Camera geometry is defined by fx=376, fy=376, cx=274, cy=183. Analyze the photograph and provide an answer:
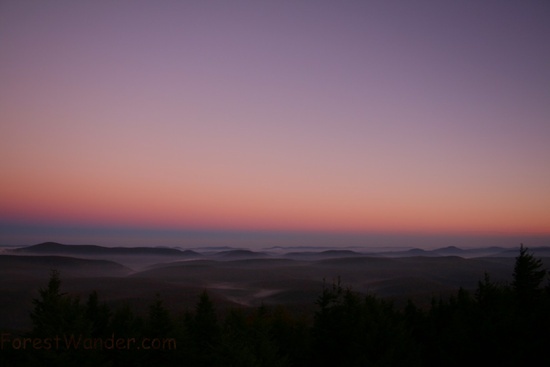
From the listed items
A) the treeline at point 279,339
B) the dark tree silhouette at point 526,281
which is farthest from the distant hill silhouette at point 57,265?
the dark tree silhouette at point 526,281

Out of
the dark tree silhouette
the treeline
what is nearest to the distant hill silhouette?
the treeline

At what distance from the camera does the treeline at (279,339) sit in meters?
21.2

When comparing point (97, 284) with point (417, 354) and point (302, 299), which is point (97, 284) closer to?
point (302, 299)

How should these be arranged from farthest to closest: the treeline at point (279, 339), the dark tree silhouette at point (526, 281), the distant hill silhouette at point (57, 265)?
the distant hill silhouette at point (57, 265) → the dark tree silhouette at point (526, 281) → the treeline at point (279, 339)

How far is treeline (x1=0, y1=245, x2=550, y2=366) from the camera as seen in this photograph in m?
21.2

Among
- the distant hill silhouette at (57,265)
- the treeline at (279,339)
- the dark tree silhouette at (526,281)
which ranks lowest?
the distant hill silhouette at (57,265)

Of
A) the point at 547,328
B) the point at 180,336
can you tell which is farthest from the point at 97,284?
the point at 547,328

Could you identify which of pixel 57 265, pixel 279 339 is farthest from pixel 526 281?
pixel 57 265

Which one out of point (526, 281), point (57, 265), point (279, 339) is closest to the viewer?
point (279, 339)

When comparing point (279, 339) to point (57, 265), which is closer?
point (279, 339)

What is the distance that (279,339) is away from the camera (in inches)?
1318

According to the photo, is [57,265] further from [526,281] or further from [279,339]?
[526,281]

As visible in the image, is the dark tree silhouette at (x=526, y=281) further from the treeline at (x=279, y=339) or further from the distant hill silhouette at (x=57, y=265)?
the distant hill silhouette at (x=57, y=265)

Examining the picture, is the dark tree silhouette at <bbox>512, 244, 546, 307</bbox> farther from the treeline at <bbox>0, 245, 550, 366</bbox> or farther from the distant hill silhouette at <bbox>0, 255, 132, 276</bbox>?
the distant hill silhouette at <bbox>0, 255, 132, 276</bbox>
